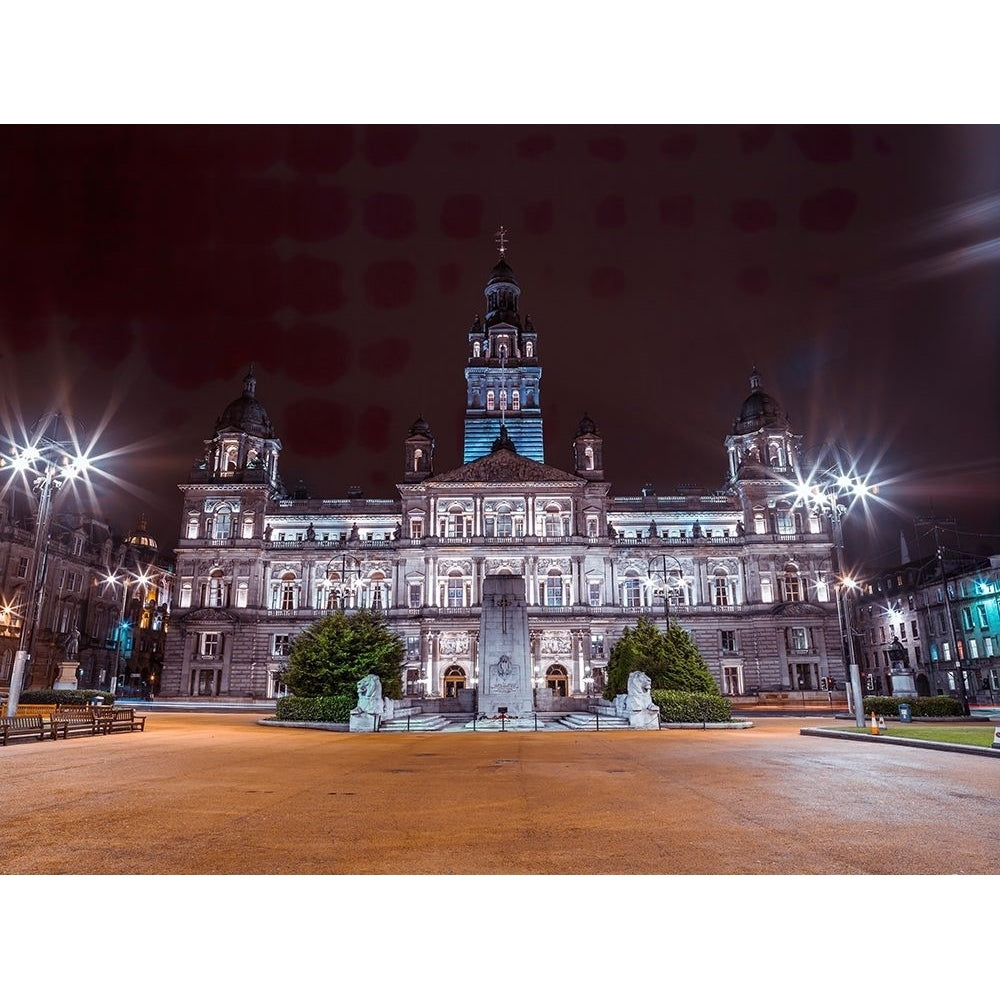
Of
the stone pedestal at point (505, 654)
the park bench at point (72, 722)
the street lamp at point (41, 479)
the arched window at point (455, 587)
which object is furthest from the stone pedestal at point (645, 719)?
the arched window at point (455, 587)

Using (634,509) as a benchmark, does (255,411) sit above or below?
above

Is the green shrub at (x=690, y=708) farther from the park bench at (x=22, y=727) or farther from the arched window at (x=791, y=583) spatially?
the arched window at (x=791, y=583)

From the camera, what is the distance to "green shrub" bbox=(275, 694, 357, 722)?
30.0 metres

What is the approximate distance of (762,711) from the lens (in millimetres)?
50156

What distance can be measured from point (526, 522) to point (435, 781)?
53.8 m

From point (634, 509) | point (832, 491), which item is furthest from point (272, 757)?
point (634, 509)

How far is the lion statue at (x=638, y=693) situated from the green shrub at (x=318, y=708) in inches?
476

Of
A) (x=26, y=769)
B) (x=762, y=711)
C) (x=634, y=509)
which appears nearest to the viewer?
(x=26, y=769)

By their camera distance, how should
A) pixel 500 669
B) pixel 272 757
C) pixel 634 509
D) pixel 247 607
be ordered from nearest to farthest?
pixel 272 757, pixel 500 669, pixel 247 607, pixel 634 509

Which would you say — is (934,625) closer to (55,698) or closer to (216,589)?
(216,589)

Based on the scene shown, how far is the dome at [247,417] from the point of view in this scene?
72188 mm

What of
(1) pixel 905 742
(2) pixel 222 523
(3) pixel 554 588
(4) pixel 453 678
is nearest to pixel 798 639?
(3) pixel 554 588

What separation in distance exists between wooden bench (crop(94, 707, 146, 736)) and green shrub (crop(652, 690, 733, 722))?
21.4m

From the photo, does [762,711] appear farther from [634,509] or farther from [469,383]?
[469,383]
